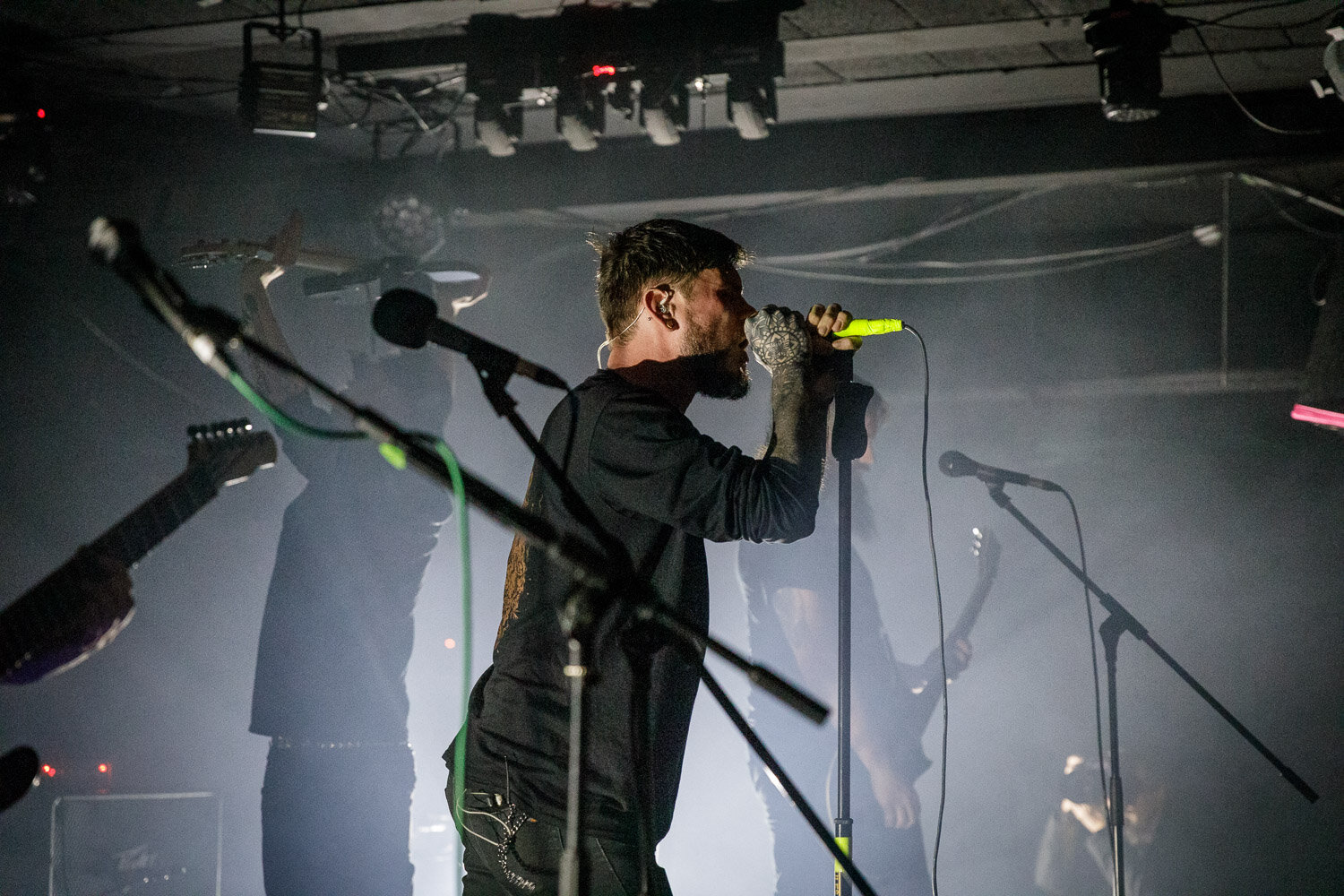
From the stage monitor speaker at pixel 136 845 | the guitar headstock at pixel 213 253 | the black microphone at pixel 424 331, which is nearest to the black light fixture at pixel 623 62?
the guitar headstock at pixel 213 253

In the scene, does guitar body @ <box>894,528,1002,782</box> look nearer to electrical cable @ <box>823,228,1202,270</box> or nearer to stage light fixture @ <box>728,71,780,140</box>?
stage light fixture @ <box>728,71,780,140</box>

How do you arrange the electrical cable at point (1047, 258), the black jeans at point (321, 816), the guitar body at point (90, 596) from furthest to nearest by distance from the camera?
the electrical cable at point (1047, 258)
the black jeans at point (321, 816)
the guitar body at point (90, 596)

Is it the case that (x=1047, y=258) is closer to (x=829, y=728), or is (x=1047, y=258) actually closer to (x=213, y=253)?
(x=829, y=728)

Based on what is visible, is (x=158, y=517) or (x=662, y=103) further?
(x=662, y=103)

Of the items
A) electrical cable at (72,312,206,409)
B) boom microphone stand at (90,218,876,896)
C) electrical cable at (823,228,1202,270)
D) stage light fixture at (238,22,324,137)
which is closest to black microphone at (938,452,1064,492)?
boom microphone stand at (90,218,876,896)

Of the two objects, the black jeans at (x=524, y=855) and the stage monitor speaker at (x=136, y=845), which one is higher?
the black jeans at (x=524, y=855)

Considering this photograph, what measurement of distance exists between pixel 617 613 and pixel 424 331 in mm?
574

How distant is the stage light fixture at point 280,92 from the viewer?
4.79 m

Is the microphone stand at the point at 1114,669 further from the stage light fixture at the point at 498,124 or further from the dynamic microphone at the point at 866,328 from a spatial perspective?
the stage light fixture at the point at 498,124

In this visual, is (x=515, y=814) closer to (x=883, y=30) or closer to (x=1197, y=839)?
(x=883, y=30)

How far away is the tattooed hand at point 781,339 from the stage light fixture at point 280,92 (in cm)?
341

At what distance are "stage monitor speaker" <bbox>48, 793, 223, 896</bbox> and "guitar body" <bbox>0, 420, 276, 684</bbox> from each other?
3926 millimetres

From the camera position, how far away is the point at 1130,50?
4.42 meters

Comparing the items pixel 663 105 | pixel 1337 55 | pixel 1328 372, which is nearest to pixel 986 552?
pixel 1328 372
